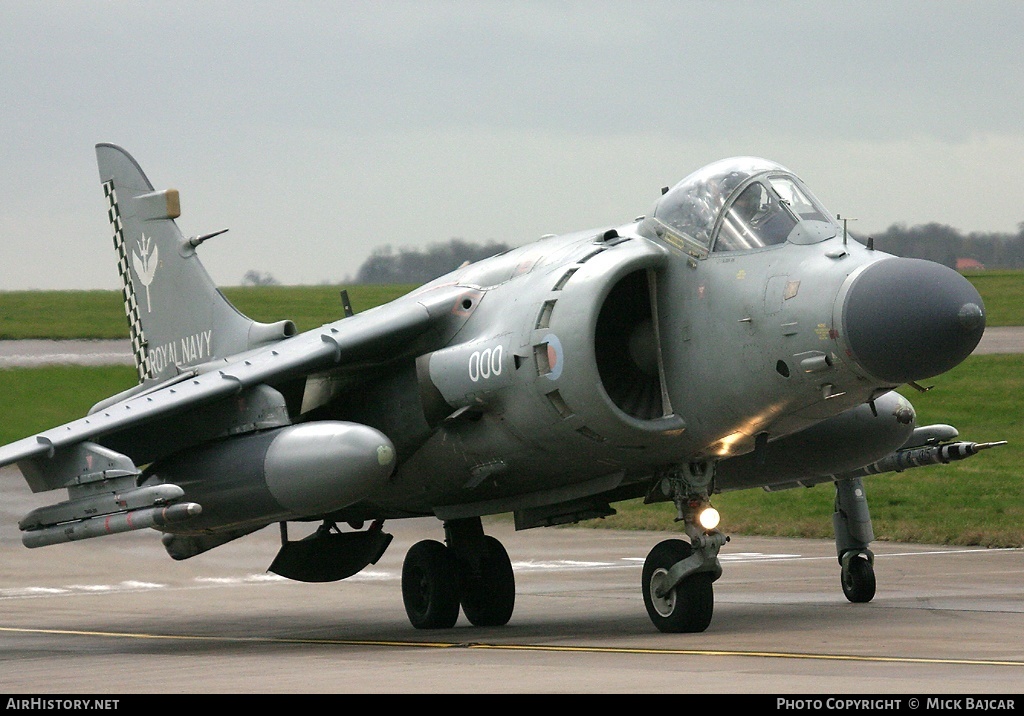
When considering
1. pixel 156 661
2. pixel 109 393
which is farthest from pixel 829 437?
pixel 109 393

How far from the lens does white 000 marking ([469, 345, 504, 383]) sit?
454 inches

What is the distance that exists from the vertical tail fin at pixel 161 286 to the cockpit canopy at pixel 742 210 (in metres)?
5.25

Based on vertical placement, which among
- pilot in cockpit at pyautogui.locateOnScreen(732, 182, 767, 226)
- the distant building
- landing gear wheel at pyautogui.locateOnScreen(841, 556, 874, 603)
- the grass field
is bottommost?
landing gear wheel at pyautogui.locateOnScreen(841, 556, 874, 603)

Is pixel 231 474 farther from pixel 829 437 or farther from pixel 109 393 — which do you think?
pixel 109 393

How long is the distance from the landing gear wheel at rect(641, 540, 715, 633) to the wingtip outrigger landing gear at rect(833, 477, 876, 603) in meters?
3.07

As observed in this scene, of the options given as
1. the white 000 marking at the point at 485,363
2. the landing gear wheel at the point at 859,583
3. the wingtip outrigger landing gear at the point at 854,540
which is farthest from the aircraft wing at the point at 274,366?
the landing gear wheel at the point at 859,583

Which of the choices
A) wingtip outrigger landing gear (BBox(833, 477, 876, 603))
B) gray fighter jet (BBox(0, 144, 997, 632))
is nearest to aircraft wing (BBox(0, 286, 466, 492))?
gray fighter jet (BBox(0, 144, 997, 632))

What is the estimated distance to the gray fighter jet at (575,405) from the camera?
10.4 m

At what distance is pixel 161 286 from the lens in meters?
15.6

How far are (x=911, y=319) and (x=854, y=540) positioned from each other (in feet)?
15.9

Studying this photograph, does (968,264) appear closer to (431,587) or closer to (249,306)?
(431,587)

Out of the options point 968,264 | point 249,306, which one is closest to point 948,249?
point 968,264

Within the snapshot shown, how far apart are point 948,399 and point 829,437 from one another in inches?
747

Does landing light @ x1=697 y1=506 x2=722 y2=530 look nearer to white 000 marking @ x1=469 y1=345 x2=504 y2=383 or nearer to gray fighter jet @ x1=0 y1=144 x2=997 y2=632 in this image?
gray fighter jet @ x1=0 y1=144 x2=997 y2=632
